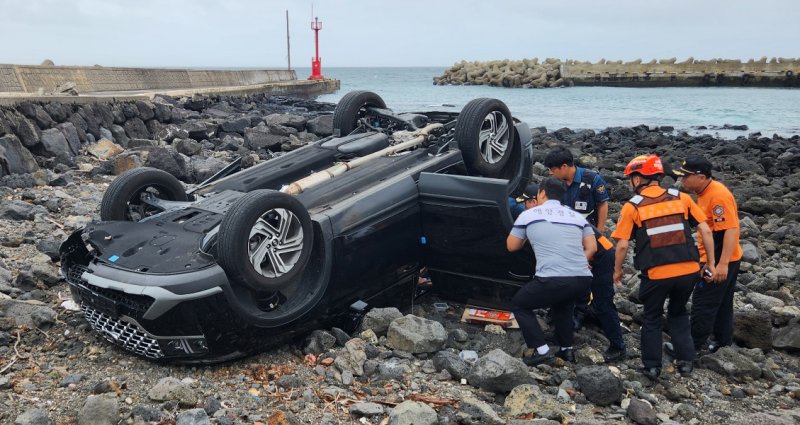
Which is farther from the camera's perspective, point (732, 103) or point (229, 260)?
point (732, 103)

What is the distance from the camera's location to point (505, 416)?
371cm

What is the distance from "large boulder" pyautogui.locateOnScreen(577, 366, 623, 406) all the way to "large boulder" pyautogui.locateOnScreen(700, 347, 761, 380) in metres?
1.01

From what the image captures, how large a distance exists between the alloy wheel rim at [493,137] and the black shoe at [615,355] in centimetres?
206

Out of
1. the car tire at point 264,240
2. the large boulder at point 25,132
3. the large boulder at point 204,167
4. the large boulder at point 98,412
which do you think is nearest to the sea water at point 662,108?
the large boulder at point 204,167

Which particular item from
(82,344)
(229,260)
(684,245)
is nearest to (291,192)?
(229,260)

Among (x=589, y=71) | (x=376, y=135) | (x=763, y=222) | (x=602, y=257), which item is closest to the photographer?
(x=602, y=257)

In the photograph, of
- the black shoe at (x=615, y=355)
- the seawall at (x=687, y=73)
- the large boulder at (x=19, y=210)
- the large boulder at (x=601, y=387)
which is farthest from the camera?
the seawall at (x=687, y=73)

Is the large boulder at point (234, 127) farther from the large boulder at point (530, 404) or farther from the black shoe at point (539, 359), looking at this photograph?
the large boulder at point (530, 404)

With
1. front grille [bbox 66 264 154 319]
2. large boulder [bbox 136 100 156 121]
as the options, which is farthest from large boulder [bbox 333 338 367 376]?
large boulder [bbox 136 100 156 121]

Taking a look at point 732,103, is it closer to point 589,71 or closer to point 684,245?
point 589,71

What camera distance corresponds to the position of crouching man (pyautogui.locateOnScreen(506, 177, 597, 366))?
4414 mm

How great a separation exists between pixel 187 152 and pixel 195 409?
345 inches

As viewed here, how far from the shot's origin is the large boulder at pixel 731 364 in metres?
4.56

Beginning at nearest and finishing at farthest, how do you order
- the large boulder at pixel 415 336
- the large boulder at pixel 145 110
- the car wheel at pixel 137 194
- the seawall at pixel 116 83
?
the large boulder at pixel 415 336, the car wheel at pixel 137 194, the seawall at pixel 116 83, the large boulder at pixel 145 110
